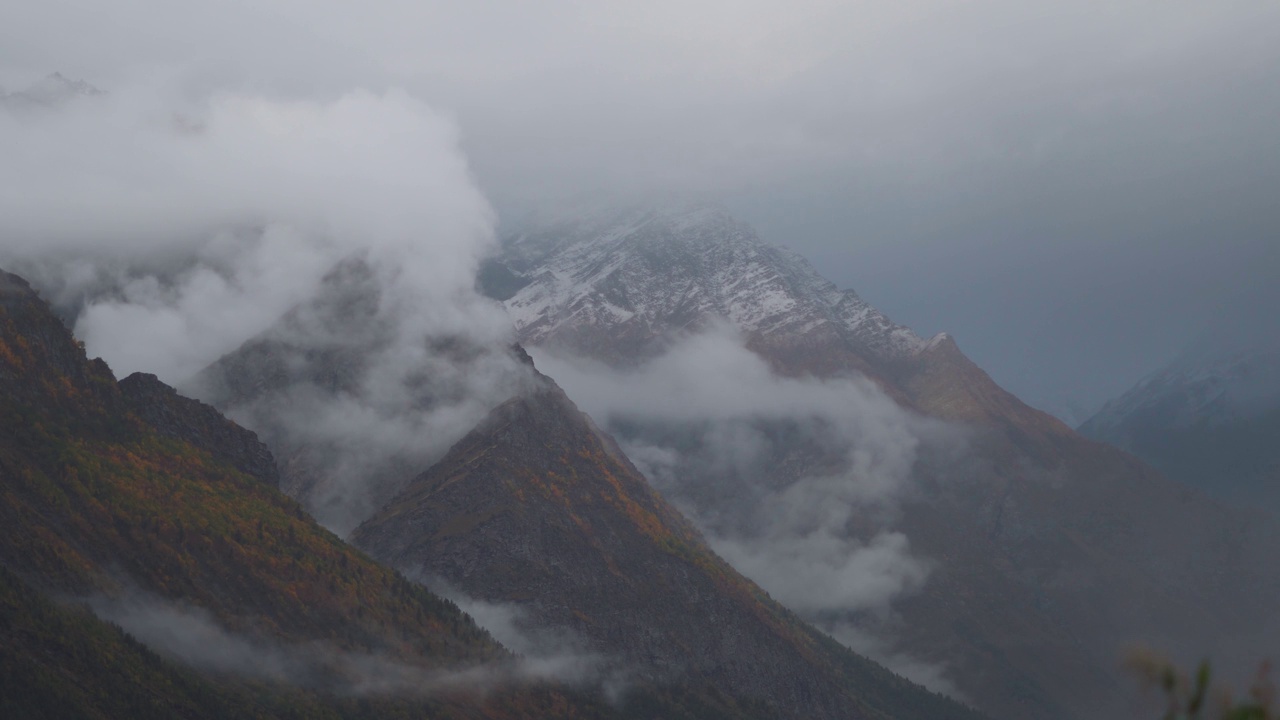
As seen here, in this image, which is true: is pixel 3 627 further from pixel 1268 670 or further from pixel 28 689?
pixel 1268 670

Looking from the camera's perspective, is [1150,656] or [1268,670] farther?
[1268,670]

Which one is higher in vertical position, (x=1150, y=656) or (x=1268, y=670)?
(x=1268, y=670)

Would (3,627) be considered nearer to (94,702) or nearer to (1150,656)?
(94,702)

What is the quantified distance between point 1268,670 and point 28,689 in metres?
202

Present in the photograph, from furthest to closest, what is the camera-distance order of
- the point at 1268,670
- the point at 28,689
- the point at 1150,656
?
the point at 28,689, the point at 1268,670, the point at 1150,656

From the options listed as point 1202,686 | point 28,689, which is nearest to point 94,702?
point 28,689

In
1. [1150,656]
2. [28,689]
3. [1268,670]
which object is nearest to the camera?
[1150,656]

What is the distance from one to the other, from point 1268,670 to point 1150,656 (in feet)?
12.7

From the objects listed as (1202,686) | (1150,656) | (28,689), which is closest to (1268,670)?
(1202,686)

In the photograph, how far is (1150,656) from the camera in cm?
2388

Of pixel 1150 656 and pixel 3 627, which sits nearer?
pixel 1150 656

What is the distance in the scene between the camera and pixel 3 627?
199 meters

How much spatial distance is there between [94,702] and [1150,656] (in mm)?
206929

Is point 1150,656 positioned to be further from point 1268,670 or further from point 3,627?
point 3,627
